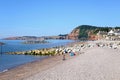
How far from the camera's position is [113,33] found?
147 m

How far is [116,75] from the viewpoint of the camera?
19.2 meters

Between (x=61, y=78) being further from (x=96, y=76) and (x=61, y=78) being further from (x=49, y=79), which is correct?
(x=96, y=76)

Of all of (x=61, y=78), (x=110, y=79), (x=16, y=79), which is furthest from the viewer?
(x=16, y=79)

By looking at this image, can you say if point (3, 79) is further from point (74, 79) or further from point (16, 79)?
point (74, 79)

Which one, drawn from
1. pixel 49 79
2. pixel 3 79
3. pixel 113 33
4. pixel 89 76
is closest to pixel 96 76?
pixel 89 76

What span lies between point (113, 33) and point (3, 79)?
5101 inches

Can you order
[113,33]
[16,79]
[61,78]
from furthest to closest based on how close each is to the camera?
[113,33], [16,79], [61,78]

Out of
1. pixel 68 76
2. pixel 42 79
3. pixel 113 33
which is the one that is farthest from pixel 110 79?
pixel 113 33

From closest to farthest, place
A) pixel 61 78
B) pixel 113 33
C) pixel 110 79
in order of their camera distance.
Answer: pixel 110 79 < pixel 61 78 < pixel 113 33

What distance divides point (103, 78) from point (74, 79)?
6.52 feet

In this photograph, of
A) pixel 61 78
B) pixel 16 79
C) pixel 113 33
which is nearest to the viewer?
pixel 61 78

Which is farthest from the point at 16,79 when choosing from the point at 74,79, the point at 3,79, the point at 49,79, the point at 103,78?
the point at 103,78

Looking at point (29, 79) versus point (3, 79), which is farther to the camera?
point (3, 79)

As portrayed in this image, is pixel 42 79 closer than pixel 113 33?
Yes
